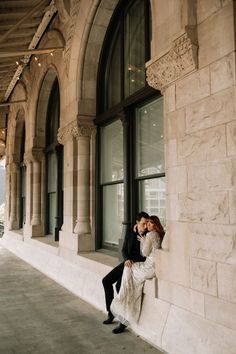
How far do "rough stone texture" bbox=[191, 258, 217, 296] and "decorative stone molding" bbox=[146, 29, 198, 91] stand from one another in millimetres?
1926

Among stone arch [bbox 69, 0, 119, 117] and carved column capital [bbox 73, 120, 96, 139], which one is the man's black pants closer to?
carved column capital [bbox 73, 120, 96, 139]

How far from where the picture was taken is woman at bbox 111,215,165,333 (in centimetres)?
409

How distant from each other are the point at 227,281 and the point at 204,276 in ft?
0.93

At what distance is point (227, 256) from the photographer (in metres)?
3.11

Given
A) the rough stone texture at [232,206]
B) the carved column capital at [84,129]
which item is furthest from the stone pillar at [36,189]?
the rough stone texture at [232,206]

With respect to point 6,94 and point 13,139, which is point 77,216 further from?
point 6,94

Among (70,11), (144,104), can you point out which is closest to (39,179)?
(70,11)

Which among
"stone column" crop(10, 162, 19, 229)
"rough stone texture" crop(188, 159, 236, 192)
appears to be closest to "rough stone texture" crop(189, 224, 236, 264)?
"rough stone texture" crop(188, 159, 236, 192)

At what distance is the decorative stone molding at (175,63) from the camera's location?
353cm

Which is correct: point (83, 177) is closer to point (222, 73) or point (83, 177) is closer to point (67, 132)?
point (67, 132)

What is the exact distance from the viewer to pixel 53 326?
14.8ft

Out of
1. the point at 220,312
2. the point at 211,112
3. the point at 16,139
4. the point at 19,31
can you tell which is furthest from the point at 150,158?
the point at 16,139

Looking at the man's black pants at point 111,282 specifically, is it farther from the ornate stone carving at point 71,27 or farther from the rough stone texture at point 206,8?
the ornate stone carving at point 71,27

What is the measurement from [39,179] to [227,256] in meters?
8.44
